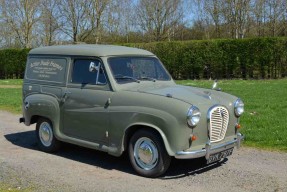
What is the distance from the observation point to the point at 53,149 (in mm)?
7730

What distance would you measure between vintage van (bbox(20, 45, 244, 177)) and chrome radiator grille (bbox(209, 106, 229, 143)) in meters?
0.01

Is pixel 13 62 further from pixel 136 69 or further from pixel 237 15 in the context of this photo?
pixel 136 69

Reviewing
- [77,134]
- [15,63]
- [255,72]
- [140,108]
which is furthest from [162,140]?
[15,63]

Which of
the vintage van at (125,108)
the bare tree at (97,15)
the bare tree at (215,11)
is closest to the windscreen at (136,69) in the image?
the vintage van at (125,108)

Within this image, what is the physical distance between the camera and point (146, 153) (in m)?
6.07

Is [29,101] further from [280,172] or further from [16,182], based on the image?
[280,172]

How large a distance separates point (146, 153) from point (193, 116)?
0.95m

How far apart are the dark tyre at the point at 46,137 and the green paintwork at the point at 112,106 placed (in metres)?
0.20

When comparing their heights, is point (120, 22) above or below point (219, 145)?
above

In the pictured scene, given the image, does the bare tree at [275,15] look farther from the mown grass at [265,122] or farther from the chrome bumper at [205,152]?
the chrome bumper at [205,152]

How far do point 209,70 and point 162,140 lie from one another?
21669 millimetres

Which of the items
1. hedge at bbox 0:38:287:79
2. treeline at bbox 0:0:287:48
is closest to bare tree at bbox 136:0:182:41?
treeline at bbox 0:0:287:48

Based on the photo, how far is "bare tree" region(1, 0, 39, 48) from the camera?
45.7 metres

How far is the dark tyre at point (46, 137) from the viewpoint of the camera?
302 inches
